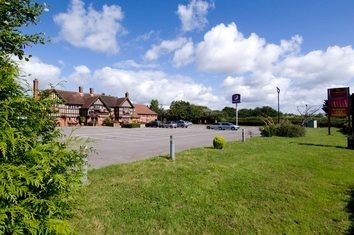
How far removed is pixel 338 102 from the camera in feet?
91.8

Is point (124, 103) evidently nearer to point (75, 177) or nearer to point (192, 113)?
point (192, 113)

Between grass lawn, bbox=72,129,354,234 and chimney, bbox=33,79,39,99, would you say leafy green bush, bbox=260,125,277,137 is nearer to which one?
grass lawn, bbox=72,129,354,234

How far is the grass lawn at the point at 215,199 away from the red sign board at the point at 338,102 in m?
17.8

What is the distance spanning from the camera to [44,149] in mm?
3252

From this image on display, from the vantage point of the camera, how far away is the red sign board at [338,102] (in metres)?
27.5

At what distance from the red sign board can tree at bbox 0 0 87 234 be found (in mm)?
28679

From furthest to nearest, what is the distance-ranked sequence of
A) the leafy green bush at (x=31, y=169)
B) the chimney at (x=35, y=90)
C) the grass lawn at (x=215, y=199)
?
the grass lawn at (x=215, y=199) < the chimney at (x=35, y=90) < the leafy green bush at (x=31, y=169)

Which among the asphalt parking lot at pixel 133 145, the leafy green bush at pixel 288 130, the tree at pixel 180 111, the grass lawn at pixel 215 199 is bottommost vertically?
the grass lawn at pixel 215 199

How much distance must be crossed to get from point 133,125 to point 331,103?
3597 cm

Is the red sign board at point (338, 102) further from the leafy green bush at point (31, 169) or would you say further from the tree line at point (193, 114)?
the tree line at point (193, 114)

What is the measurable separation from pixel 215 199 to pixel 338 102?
24.8 metres

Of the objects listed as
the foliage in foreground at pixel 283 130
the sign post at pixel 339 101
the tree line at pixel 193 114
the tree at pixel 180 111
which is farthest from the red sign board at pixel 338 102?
the tree at pixel 180 111

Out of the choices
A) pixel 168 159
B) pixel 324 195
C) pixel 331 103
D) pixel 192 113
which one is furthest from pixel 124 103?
pixel 324 195

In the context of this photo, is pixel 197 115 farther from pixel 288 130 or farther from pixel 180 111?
pixel 288 130
